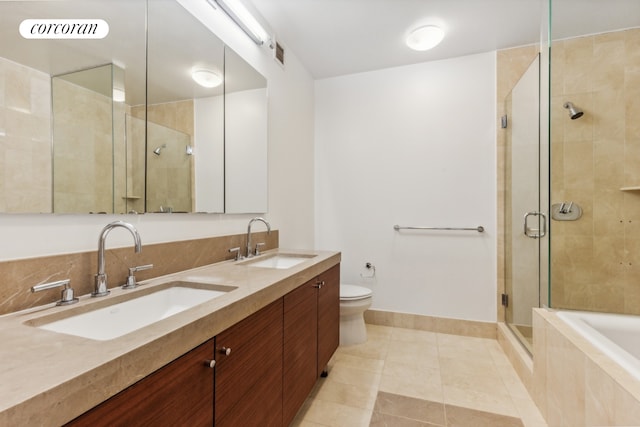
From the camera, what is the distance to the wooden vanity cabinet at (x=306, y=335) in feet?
3.97

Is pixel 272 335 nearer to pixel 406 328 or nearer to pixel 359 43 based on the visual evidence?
pixel 406 328

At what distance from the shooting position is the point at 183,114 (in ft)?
4.62

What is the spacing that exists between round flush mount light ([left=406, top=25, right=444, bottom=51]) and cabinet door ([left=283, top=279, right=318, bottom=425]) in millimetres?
1886

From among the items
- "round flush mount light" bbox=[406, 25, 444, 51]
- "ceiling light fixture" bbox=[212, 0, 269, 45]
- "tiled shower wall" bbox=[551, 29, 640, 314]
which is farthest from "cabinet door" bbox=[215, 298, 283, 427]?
"round flush mount light" bbox=[406, 25, 444, 51]

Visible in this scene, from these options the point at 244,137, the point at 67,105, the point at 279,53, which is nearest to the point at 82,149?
the point at 67,105

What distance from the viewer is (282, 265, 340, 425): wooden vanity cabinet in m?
1.21

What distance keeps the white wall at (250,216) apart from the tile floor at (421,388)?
1024 mm

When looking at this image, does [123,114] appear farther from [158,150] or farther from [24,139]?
[24,139]

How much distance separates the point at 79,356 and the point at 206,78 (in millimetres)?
1414

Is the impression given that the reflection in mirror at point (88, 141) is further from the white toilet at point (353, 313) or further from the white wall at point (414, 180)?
the white wall at point (414, 180)

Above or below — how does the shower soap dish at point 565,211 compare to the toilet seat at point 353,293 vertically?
above

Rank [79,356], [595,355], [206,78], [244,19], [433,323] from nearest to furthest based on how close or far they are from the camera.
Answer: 1. [79,356]
2. [595,355]
3. [206,78]
4. [244,19]
5. [433,323]

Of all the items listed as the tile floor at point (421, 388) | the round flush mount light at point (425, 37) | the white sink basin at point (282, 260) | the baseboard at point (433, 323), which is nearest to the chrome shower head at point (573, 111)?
the round flush mount light at point (425, 37)

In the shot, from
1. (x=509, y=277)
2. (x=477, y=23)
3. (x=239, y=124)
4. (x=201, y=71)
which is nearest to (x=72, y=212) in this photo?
(x=201, y=71)
